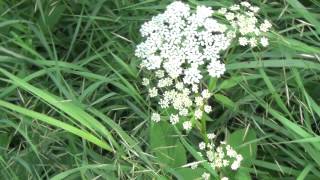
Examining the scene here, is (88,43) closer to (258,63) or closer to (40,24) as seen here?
(40,24)

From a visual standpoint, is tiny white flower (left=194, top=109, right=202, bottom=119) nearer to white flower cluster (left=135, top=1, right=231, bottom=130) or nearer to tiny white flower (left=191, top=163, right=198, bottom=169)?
white flower cluster (left=135, top=1, right=231, bottom=130)

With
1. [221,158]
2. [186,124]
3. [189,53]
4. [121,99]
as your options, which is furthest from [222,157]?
[121,99]

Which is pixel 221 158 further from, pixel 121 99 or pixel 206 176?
pixel 121 99

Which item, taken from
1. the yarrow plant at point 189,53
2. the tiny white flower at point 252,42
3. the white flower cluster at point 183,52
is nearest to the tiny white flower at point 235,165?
the yarrow plant at point 189,53

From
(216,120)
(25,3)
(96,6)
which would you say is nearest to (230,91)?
(216,120)

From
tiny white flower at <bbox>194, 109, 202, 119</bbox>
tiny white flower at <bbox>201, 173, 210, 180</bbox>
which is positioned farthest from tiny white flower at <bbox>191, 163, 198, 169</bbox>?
tiny white flower at <bbox>194, 109, 202, 119</bbox>

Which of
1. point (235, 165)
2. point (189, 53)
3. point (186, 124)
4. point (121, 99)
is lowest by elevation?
point (121, 99)

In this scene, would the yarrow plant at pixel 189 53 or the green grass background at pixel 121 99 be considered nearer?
the yarrow plant at pixel 189 53

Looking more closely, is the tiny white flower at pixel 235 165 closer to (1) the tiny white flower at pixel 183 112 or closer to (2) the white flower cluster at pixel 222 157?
(2) the white flower cluster at pixel 222 157
